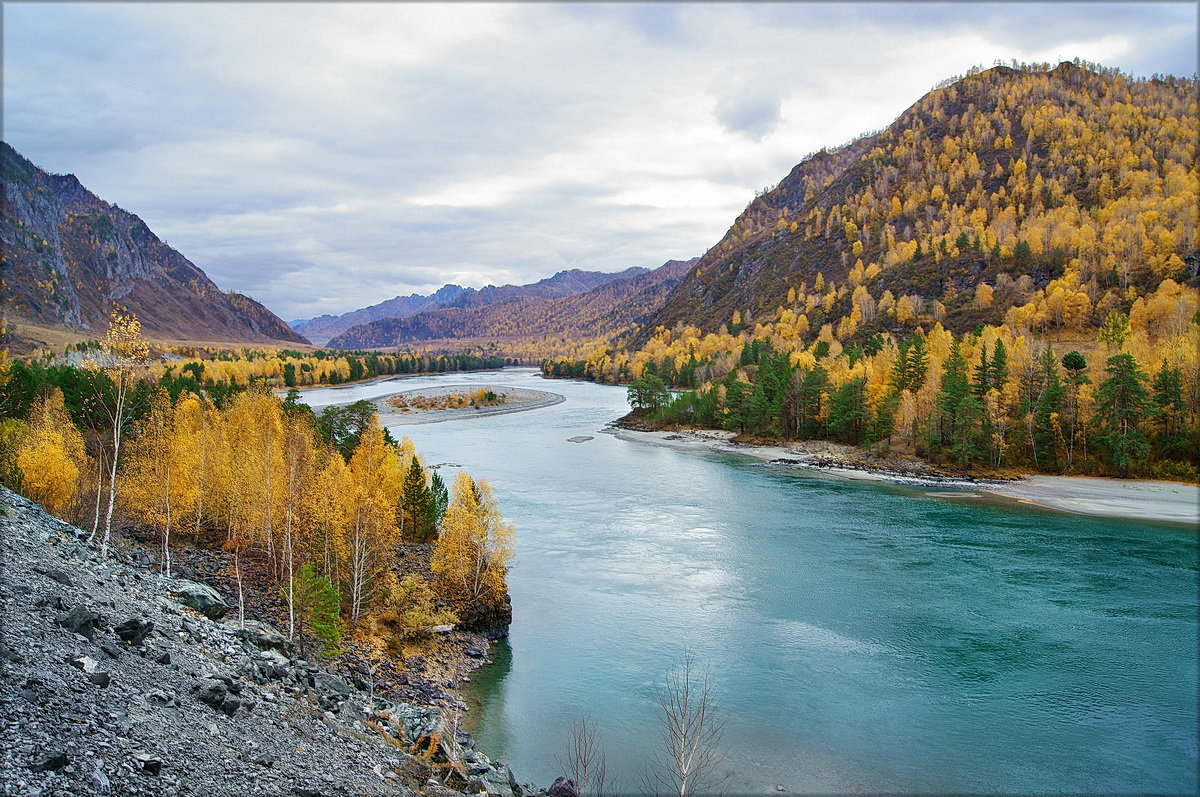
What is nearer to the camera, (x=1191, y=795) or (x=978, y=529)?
(x=1191, y=795)

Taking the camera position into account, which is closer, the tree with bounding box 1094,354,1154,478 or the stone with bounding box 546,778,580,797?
the stone with bounding box 546,778,580,797

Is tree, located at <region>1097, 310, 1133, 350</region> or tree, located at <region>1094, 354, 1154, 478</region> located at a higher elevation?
tree, located at <region>1097, 310, 1133, 350</region>

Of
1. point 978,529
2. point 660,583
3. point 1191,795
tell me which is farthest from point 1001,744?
point 978,529

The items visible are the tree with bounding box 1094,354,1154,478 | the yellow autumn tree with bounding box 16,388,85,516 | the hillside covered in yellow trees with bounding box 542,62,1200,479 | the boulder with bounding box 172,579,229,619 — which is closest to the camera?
the boulder with bounding box 172,579,229,619

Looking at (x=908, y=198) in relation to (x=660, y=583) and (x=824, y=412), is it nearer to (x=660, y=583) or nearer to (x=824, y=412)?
(x=824, y=412)

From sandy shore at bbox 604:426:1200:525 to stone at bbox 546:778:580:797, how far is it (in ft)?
158

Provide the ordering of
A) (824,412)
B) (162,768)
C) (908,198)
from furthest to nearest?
(908,198) < (824,412) < (162,768)

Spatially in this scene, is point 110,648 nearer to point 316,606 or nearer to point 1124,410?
point 316,606

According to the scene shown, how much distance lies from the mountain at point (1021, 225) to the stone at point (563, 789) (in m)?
109

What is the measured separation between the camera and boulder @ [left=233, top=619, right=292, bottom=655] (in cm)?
1992

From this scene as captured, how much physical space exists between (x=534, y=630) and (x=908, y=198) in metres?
191

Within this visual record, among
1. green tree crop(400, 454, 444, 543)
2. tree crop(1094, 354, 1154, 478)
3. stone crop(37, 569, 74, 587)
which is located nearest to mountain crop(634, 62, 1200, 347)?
tree crop(1094, 354, 1154, 478)

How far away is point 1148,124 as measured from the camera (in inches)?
6457

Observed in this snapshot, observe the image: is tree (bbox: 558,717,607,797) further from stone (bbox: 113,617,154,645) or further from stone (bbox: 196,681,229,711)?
stone (bbox: 113,617,154,645)
